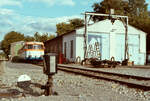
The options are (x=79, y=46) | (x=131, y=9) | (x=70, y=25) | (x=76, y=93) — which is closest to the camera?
(x=76, y=93)

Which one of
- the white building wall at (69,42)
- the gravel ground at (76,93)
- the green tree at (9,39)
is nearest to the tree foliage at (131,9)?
the white building wall at (69,42)

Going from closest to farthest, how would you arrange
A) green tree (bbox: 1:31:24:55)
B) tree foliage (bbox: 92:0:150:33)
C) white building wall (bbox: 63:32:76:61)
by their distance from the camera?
white building wall (bbox: 63:32:76:61), tree foliage (bbox: 92:0:150:33), green tree (bbox: 1:31:24:55)

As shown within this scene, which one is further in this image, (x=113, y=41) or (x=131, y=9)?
(x=131, y=9)

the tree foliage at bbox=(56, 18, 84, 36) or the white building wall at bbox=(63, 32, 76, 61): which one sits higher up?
the tree foliage at bbox=(56, 18, 84, 36)

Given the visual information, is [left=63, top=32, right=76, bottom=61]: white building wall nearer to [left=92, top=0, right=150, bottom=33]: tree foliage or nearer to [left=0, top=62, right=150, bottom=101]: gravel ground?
[left=92, top=0, right=150, bottom=33]: tree foliage

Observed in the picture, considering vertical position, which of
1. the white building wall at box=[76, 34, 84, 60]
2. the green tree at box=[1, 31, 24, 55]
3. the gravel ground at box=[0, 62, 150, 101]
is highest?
the green tree at box=[1, 31, 24, 55]

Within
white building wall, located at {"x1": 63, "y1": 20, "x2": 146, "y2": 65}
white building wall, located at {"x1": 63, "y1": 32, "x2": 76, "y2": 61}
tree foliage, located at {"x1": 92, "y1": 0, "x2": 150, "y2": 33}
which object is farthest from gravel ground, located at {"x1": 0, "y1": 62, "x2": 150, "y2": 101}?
tree foliage, located at {"x1": 92, "y1": 0, "x2": 150, "y2": 33}

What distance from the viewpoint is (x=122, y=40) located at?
29094 millimetres

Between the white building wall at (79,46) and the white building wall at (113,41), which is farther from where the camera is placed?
the white building wall at (113,41)

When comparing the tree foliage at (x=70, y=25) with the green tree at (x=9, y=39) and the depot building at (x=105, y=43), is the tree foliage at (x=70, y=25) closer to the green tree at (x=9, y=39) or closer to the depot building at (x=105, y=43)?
the green tree at (x=9, y=39)

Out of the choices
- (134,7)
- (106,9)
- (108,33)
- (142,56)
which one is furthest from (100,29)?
(134,7)

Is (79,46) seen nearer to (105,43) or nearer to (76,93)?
(105,43)

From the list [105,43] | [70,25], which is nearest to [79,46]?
[105,43]

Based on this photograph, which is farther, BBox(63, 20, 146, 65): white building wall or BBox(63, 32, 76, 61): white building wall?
BBox(63, 32, 76, 61): white building wall
